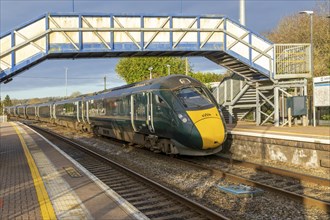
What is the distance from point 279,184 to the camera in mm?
9938

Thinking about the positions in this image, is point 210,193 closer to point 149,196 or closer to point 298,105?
point 149,196

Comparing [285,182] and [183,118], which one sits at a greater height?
[183,118]

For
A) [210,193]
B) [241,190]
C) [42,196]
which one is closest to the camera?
[42,196]

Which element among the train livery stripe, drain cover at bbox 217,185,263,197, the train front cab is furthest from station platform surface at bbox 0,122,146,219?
the train livery stripe

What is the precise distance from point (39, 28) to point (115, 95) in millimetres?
4872

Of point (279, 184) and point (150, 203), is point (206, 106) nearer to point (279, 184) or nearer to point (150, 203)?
point (279, 184)

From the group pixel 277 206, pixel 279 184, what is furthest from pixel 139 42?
pixel 277 206

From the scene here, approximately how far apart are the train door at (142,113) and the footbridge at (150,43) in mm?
3989

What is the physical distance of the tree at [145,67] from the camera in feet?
211

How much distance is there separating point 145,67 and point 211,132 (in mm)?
53038

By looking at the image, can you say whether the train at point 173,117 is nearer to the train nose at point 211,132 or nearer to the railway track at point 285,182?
the train nose at point 211,132

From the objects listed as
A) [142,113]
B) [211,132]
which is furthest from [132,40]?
[211,132]

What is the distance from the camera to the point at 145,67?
→ 64.9 meters

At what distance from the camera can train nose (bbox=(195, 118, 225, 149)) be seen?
12.6m
